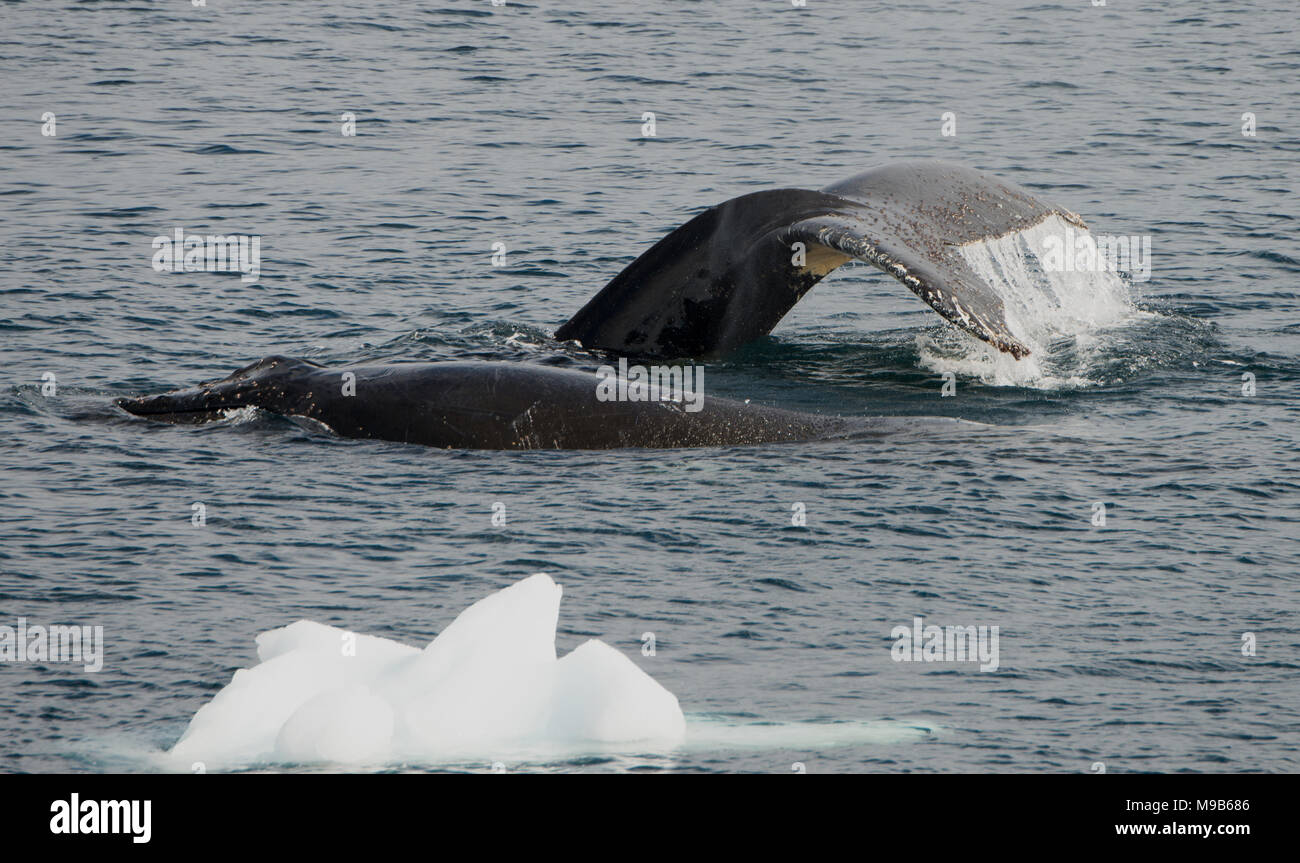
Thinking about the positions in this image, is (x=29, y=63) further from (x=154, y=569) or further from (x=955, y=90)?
(x=154, y=569)

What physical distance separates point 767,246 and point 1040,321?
11.9 feet

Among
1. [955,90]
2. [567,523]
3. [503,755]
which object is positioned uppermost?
[955,90]

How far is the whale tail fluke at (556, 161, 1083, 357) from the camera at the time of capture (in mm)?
13266

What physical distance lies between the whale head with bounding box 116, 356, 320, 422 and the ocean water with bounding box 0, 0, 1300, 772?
0.20m

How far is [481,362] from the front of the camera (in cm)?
1292

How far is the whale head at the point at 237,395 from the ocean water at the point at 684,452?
0.20 m

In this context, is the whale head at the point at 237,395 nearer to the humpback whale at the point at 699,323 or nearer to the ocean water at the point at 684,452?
the humpback whale at the point at 699,323

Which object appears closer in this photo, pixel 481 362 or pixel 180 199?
pixel 481 362

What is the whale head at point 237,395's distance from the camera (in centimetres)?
1290

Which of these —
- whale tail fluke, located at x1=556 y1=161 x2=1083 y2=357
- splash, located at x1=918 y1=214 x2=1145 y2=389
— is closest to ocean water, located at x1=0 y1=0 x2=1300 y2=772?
splash, located at x1=918 y1=214 x2=1145 y2=389

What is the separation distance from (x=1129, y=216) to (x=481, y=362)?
39.7ft

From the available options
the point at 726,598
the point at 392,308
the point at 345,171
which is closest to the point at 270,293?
the point at 392,308

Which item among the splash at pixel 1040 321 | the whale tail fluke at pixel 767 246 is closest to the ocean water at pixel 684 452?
the splash at pixel 1040 321

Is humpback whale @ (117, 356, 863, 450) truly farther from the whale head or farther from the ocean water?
the ocean water
